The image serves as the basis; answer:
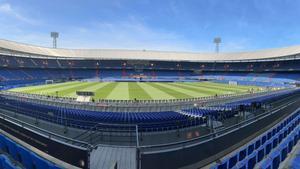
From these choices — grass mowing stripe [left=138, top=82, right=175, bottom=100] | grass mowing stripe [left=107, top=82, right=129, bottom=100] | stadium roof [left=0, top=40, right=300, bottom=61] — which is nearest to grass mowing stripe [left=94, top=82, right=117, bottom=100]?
grass mowing stripe [left=107, top=82, right=129, bottom=100]

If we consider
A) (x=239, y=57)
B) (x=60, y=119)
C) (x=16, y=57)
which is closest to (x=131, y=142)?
(x=60, y=119)

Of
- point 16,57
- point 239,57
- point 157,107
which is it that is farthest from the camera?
point 239,57

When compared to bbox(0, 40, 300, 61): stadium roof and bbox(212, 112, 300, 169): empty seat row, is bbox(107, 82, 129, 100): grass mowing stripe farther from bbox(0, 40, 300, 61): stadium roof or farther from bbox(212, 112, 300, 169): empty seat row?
bbox(0, 40, 300, 61): stadium roof

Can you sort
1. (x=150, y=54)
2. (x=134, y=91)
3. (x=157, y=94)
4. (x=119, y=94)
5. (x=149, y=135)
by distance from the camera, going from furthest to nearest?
1. (x=150, y=54)
2. (x=134, y=91)
3. (x=157, y=94)
4. (x=119, y=94)
5. (x=149, y=135)

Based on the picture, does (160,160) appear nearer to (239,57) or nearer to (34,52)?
(34,52)

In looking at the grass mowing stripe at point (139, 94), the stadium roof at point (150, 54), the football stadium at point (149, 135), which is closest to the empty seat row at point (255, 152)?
the football stadium at point (149, 135)

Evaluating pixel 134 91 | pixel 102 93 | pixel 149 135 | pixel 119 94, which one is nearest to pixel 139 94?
pixel 119 94

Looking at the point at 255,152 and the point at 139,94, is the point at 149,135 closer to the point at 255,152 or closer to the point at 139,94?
the point at 255,152

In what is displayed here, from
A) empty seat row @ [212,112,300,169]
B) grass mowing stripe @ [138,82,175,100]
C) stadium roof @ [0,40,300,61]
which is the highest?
stadium roof @ [0,40,300,61]

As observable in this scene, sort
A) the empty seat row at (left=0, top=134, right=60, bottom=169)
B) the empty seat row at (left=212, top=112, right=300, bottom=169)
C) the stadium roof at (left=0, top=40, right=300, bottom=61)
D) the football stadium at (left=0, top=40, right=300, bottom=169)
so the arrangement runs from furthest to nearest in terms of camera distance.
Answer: the stadium roof at (left=0, top=40, right=300, bottom=61) < the football stadium at (left=0, top=40, right=300, bottom=169) < the empty seat row at (left=212, top=112, right=300, bottom=169) < the empty seat row at (left=0, top=134, right=60, bottom=169)

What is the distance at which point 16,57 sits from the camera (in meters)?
62.5

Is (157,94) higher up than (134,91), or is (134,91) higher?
(134,91)

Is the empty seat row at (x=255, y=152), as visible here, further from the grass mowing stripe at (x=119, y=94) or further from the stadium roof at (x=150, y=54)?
the stadium roof at (x=150, y=54)

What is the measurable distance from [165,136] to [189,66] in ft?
243
